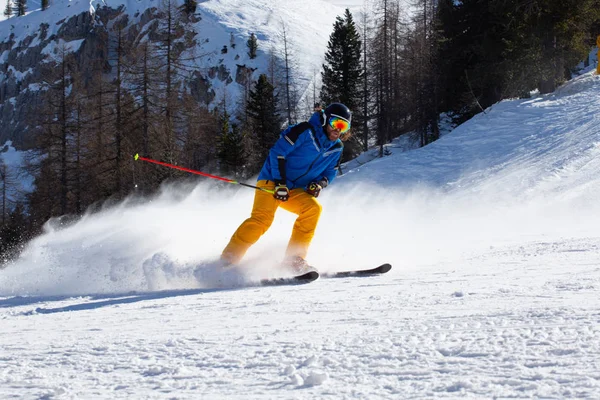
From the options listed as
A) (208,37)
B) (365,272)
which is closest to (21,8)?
(208,37)

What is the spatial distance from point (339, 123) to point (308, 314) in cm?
285

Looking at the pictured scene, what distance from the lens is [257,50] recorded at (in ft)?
260

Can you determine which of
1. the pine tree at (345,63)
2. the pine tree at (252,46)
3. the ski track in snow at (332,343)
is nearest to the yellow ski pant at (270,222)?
the ski track in snow at (332,343)

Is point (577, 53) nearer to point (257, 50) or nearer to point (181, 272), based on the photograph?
point (181, 272)

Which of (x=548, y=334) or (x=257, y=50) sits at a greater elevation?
(x=257, y=50)

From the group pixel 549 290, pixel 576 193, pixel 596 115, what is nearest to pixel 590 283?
pixel 549 290

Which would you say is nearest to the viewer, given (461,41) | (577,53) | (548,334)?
(548,334)

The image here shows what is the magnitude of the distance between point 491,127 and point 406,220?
894cm

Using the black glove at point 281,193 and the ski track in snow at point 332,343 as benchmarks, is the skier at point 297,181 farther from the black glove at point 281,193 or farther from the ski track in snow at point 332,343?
the ski track in snow at point 332,343

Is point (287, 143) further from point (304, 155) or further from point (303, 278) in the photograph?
point (303, 278)

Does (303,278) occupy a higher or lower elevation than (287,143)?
lower

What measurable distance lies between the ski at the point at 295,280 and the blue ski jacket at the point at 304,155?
1.15 meters

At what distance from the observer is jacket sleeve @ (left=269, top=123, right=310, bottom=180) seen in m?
5.68

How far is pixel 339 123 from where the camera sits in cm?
575
